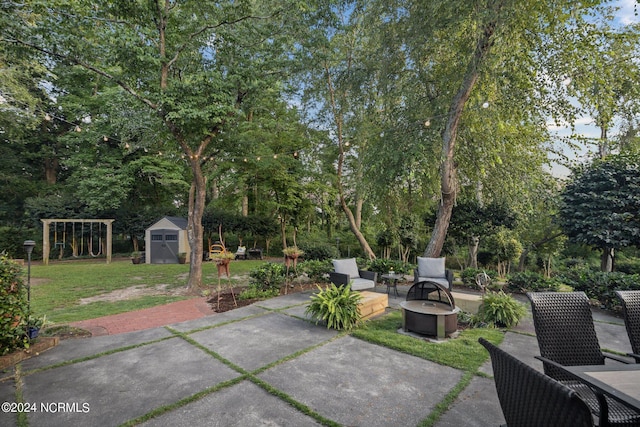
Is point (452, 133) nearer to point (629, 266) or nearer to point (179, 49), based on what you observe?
point (179, 49)

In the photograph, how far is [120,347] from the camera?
3.74 m

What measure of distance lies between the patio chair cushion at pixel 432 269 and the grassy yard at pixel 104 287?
16.3 feet

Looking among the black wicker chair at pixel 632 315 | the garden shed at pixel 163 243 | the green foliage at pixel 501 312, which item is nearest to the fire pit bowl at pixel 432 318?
the green foliage at pixel 501 312

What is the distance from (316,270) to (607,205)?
23.1 feet

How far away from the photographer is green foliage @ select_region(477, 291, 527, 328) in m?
4.52

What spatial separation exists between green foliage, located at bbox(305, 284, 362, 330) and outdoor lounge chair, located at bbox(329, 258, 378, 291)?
1.28m

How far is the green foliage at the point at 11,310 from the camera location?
10.5ft

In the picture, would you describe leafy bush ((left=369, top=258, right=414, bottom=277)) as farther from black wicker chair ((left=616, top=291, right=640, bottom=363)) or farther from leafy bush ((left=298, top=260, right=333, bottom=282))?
black wicker chair ((left=616, top=291, right=640, bottom=363))

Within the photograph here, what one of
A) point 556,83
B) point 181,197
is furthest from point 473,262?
point 181,197

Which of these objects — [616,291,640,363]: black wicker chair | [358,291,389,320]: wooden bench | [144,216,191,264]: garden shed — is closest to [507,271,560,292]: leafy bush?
[358,291,389,320]: wooden bench

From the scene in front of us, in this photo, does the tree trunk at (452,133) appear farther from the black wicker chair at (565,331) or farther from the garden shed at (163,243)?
the garden shed at (163,243)

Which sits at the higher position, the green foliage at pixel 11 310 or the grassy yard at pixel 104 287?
the green foliage at pixel 11 310

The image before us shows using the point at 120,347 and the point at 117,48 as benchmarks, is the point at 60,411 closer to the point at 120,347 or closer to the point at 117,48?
the point at 120,347

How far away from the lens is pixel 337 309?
4.44 m
